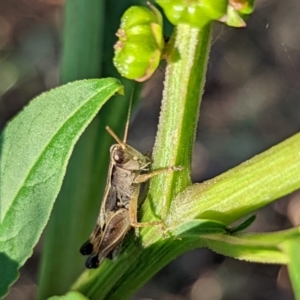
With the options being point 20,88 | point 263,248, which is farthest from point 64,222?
point 20,88

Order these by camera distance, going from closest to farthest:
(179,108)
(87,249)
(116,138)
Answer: (179,108)
(87,249)
(116,138)

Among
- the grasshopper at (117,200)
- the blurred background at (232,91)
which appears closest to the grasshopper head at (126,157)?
the grasshopper at (117,200)

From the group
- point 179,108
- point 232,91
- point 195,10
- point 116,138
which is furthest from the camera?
point 232,91

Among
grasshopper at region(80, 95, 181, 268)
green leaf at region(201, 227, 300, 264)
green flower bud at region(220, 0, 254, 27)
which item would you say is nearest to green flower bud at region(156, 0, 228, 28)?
green flower bud at region(220, 0, 254, 27)

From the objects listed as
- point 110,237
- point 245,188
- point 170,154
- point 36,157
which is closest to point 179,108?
point 170,154

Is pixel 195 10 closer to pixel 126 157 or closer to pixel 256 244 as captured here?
pixel 256 244

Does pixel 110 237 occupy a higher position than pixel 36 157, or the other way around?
pixel 36 157

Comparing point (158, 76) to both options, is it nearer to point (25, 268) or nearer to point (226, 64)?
point (226, 64)
